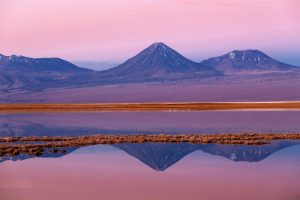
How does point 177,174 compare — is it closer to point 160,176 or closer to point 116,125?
point 160,176

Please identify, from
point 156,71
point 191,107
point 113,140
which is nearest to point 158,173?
point 113,140

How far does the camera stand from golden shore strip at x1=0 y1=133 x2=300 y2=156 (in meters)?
27.7

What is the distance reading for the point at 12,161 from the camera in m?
24.2

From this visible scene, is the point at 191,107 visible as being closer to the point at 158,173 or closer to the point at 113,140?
the point at 113,140

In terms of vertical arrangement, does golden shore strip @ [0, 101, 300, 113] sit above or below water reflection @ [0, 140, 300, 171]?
below

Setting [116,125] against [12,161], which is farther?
[116,125]

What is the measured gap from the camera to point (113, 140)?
100 feet

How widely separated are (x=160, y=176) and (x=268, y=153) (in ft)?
23.2

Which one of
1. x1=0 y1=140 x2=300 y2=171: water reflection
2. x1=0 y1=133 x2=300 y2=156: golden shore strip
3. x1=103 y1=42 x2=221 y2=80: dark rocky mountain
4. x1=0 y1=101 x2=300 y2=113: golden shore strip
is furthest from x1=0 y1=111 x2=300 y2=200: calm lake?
x1=103 y1=42 x2=221 y2=80: dark rocky mountain

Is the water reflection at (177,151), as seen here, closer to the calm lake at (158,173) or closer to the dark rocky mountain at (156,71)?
the calm lake at (158,173)

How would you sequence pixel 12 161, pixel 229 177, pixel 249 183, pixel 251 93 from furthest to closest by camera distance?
pixel 251 93, pixel 12 161, pixel 229 177, pixel 249 183

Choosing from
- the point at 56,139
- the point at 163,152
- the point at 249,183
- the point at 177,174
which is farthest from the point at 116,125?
the point at 249,183

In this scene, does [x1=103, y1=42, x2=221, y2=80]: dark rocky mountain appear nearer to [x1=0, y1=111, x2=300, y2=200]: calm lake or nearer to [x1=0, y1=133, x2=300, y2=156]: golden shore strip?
[x1=0, y1=133, x2=300, y2=156]: golden shore strip

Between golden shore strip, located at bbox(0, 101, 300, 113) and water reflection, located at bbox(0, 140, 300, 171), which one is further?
golden shore strip, located at bbox(0, 101, 300, 113)
